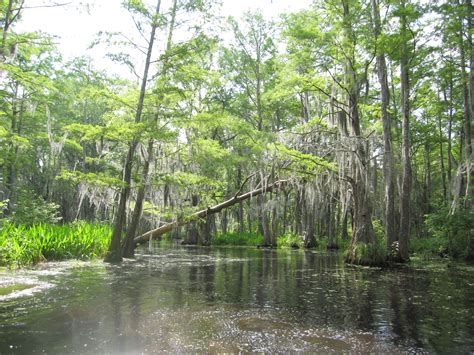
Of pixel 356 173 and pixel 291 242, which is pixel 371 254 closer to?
pixel 356 173

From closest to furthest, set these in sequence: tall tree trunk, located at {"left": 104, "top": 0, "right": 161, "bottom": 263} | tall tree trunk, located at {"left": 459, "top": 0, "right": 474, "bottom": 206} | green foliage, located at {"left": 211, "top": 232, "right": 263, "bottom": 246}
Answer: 1. tall tree trunk, located at {"left": 459, "top": 0, "right": 474, "bottom": 206}
2. tall tree trunk, located at {"left": 104, "top": 0, "right": 161, "bottom": 263}
3. green foliage, located at {"left": 211, "top": 232, "right": 263, "bottom": 246}

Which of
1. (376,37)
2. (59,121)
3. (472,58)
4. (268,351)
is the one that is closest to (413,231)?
(472,58)

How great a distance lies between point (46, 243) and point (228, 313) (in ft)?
27.6

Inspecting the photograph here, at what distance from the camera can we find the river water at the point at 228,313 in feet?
15.3

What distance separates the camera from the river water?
4672 millimetres

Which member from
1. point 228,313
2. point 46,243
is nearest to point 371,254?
point 228,313

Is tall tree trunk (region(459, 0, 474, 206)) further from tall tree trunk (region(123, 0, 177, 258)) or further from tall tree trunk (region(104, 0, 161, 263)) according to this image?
tall tree trunk (region(104, 0, 161, 263))

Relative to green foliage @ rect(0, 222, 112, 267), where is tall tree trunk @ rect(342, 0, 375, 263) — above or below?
above

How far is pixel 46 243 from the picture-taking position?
40.0 feet

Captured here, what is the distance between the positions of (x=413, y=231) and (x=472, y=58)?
2300 centimetres

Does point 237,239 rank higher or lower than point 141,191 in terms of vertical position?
lower

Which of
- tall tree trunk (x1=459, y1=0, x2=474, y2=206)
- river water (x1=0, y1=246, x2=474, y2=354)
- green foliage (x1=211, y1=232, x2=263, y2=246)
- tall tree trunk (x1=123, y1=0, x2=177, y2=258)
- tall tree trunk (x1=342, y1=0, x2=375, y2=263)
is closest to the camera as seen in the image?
river water (x1=0, y1=246, x2=474, y2=354)

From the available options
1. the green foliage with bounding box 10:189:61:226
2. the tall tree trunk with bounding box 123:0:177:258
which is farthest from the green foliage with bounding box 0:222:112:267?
the green foliage with bounding box 10:189:61:226

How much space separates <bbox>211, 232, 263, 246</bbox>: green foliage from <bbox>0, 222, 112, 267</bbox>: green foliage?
16977 millimetres
